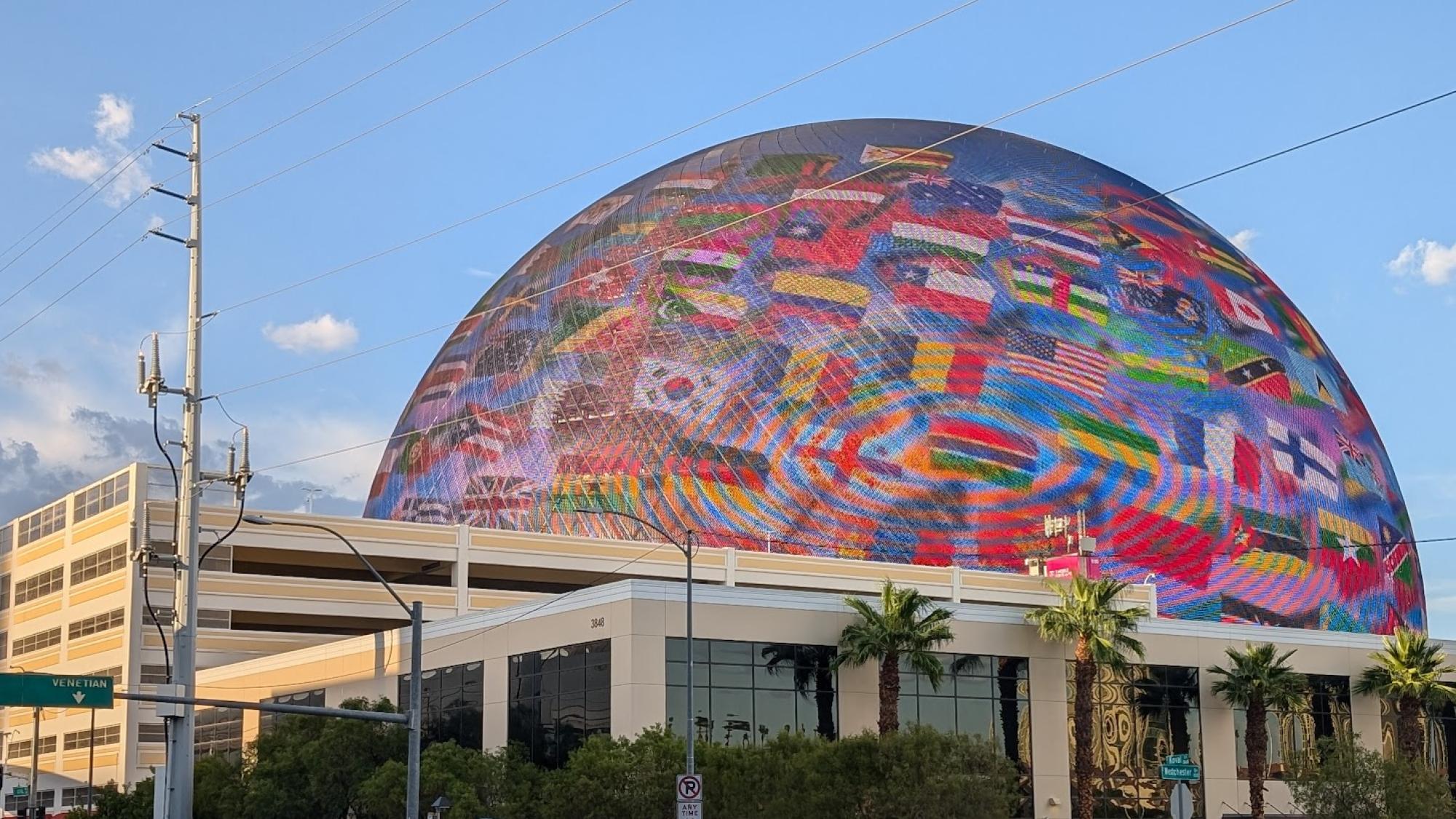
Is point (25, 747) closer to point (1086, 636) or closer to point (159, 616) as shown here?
point (159, 616)

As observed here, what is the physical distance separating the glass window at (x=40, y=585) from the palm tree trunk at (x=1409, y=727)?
184ft

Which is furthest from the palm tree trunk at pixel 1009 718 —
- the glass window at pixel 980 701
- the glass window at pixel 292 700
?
the glass window at pixel 292 700

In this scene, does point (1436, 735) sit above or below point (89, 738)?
below

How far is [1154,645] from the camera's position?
59.5 meters

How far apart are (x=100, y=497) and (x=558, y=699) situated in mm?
35361

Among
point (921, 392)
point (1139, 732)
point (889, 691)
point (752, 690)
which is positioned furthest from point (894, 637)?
point (921, 392)

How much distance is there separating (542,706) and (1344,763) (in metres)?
22.0

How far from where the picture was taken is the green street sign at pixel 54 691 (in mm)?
43438

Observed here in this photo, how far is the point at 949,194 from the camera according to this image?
9788 centimetres

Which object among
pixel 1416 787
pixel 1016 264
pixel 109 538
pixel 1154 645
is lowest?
pixel 1416 787

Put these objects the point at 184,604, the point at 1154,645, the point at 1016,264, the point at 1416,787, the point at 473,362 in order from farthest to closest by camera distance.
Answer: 1. the point at 473,362
2. the point at 1016,264
3. the point at 1154,645
4. the point at 1416,787
5. the point at 184,604

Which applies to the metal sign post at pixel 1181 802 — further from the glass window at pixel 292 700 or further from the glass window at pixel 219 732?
the glass window at pixel 219 732

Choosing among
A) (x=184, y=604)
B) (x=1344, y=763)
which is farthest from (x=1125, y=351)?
(x=184, y=604)

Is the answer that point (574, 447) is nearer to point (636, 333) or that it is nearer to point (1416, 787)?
point (636, 333)
